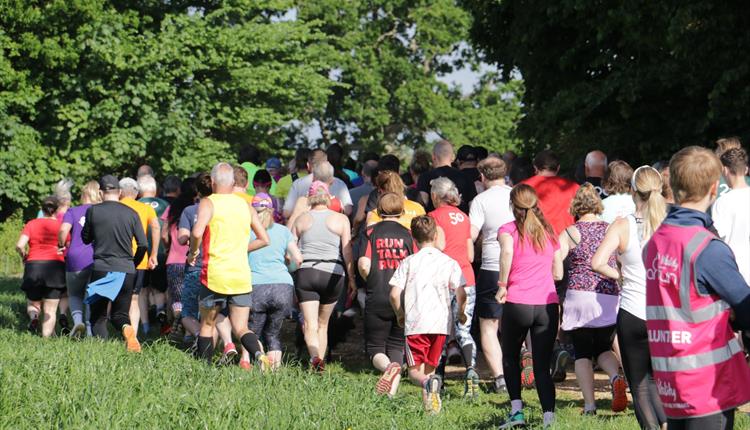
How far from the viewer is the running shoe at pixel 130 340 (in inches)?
433

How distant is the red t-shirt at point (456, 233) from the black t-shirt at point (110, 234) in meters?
3.17

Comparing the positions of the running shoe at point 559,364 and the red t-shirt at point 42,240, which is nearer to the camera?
the running shoe at point 559,364

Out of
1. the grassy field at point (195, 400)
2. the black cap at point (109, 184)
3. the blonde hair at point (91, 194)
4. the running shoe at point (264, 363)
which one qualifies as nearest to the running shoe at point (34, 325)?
the blonde hair at point (91, 194)

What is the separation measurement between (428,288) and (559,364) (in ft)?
6.63

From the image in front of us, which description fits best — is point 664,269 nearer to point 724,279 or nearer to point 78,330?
point 724,279

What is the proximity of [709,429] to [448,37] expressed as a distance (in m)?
51.7

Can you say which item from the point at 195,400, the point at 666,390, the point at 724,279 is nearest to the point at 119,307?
the point at 195,400

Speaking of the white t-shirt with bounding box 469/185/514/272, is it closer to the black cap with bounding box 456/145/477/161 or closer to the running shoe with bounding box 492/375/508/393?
the running shoe with bounding box 492/375/508/393

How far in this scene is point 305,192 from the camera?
12.2m

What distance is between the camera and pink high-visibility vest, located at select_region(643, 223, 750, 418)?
17.1ft

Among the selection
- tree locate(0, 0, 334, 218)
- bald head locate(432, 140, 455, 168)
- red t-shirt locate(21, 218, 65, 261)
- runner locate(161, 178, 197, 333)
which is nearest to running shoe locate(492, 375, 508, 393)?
bald head locate(432, 140, 455, 168)

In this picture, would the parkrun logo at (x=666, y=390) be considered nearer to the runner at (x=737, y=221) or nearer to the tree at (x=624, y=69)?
the runner at (x=737, y=221)

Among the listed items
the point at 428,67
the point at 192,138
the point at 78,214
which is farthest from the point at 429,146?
the point at 78,214

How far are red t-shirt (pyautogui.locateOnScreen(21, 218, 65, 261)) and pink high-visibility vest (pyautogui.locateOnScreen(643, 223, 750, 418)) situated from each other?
10.4 meters
